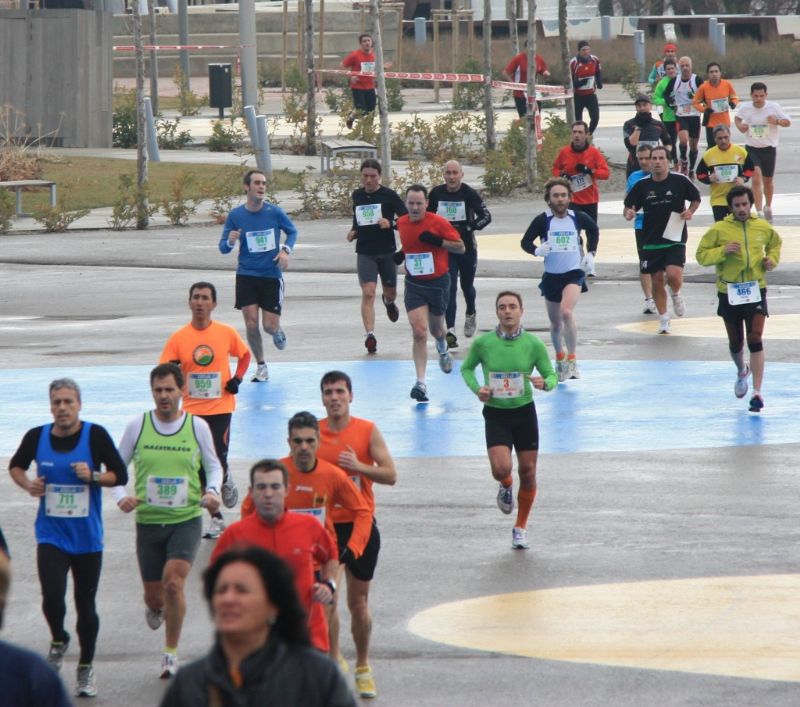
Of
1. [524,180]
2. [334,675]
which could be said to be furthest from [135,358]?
[524,180]

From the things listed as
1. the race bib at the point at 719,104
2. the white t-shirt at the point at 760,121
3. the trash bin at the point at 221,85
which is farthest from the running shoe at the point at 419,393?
the trash bin at the point at 221,85

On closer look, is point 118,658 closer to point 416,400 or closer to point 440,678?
point 440,678

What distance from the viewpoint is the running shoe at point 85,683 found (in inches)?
330

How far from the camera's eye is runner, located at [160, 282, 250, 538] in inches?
451

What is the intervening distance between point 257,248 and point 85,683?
8.57 m

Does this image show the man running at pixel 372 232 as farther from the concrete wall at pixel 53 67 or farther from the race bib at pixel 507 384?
the concrete wall at pixel 53 67

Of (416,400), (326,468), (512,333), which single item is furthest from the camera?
(416,400)

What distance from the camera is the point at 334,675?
4848mm

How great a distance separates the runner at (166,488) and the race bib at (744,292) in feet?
23.0

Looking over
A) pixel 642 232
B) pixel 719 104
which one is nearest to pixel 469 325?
pixel 642 232

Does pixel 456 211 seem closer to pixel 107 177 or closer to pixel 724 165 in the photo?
pixel 724 165

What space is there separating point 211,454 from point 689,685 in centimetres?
266

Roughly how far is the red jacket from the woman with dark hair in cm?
1692

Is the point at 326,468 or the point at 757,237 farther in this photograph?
the point at 757,237
